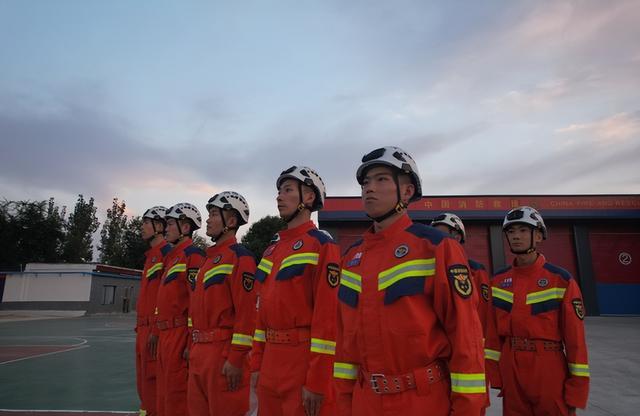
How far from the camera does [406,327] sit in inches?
90.8

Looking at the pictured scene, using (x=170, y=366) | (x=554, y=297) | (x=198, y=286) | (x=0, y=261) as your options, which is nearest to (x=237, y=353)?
(x=198, y=286)

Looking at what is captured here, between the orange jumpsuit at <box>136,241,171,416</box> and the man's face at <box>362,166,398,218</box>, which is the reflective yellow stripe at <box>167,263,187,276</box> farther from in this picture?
the man's face at <box>362,166,398,218</box>

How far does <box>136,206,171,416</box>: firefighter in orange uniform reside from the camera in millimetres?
5551

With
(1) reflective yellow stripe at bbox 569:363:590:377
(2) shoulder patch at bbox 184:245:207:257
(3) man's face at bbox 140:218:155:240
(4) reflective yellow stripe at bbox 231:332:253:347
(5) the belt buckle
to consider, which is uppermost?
(3) man's face at bbox 140:218:155:240

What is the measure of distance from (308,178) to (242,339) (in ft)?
5.60

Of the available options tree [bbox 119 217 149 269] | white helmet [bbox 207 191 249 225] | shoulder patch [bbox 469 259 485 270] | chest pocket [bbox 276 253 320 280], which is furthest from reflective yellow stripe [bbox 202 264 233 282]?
tree [bbox 119 217 149 269]

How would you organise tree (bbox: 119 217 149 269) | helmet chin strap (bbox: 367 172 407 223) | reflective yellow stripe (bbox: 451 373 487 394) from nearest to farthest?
1. reflective yellow stripe (bbox: 451 373 487 394)
2. helmet chin strap (bbox: 367 172 407 223)
3. tree (bbox: 119 217 149 269)

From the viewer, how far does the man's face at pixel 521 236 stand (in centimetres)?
459

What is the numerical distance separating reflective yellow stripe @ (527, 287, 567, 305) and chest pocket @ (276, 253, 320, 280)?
229 centimetres

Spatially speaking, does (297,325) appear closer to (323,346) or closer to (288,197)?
(323,346)

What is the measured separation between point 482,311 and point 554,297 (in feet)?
2.98

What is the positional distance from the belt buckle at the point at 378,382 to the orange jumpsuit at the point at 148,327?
13.5ft

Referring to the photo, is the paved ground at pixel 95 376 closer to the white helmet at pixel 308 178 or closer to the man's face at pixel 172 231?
the man's face at pixel 172 231

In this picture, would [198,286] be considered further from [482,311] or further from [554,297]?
[554,297]
